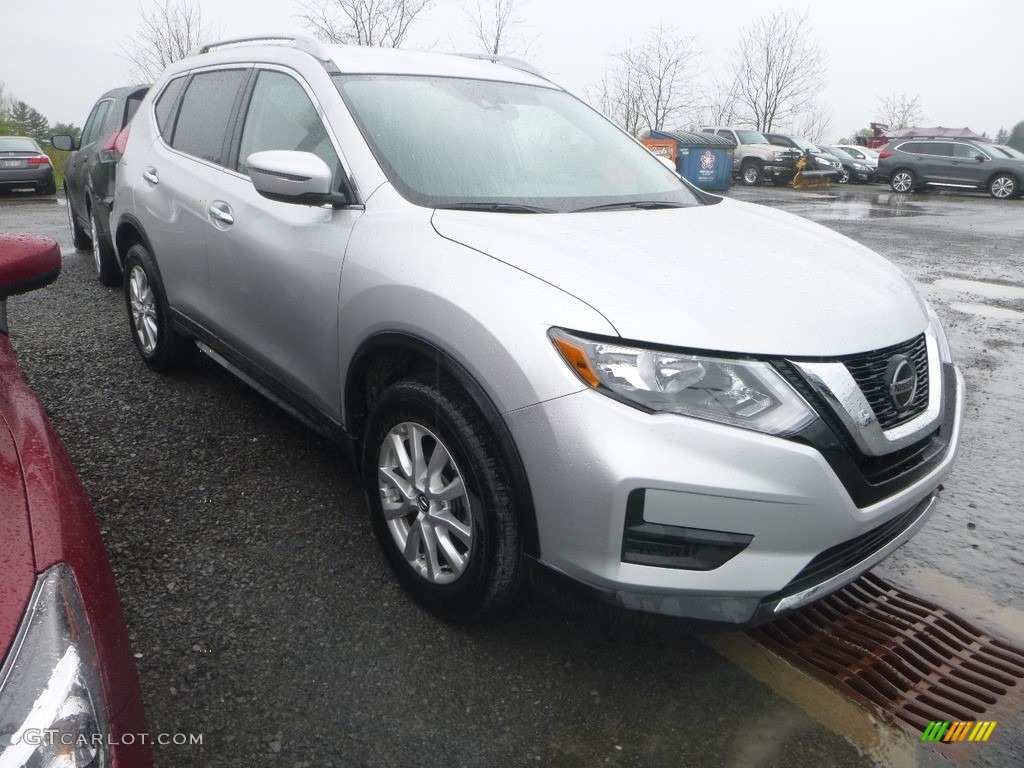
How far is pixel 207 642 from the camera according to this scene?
94.3 inches

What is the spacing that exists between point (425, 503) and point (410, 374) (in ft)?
1.30

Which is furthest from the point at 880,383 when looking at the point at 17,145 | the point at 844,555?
the point at 17,145

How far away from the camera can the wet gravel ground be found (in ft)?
6.83

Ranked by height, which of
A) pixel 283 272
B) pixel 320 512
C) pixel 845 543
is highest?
pixel 283 272

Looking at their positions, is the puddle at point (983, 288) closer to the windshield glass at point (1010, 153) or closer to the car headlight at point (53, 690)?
the car headlight at point (53, 690)

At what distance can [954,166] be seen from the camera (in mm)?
22719

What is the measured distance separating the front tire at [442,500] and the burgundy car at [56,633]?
3.05 ft

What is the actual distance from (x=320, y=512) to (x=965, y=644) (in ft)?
7.38

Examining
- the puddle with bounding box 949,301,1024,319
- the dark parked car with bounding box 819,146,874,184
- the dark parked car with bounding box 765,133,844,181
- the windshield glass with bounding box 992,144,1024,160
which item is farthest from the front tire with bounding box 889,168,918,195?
the puddle with bounding box 949,301,1024,319

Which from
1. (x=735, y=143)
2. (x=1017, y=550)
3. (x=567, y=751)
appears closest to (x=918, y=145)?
(x=735, y=143)

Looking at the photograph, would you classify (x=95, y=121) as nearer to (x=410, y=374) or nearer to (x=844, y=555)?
(x=410, y=374)

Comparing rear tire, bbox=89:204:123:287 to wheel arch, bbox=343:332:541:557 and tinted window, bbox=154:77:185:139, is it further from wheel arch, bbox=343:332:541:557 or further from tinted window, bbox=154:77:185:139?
wheel arch, bbox=343:332:541:557

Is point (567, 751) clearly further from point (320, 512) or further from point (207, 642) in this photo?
point (320, 512)

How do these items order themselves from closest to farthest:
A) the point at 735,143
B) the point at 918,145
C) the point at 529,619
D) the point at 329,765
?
the point at 329,765
the point at 529,619
the point at 918,145
the point at 735,143
